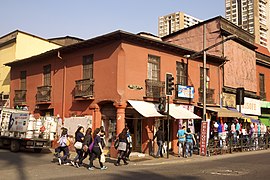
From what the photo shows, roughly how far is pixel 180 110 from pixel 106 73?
5.01 m

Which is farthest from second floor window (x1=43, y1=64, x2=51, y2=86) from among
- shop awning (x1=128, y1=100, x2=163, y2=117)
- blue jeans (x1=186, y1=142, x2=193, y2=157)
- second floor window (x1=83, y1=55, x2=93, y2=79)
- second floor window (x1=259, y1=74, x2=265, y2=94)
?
second floor window (x1=259, y1=74, x2=265, y2=94)

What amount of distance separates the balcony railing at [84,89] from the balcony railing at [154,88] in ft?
10.4

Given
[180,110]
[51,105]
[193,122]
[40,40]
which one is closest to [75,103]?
[51,105]

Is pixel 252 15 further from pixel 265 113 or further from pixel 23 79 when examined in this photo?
pixel 23 79

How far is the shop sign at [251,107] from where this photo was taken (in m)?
27.3

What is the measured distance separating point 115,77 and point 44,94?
7097 millimetres

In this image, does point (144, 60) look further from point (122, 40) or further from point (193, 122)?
point (193, 122)

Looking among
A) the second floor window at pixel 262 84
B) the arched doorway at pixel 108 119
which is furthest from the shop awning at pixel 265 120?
the arched doorway at pixel 108 119

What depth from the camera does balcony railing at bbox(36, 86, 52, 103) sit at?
894 inches

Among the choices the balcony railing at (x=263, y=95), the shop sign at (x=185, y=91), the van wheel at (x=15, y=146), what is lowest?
the van wheel at (x=15, y=146)

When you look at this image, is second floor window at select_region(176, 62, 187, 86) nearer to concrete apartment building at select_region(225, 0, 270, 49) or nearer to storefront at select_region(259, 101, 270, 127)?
storefront at select_region(259, 101, 270, 127)

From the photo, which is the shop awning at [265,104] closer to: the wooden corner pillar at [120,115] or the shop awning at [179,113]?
the shop awning at [179,113]

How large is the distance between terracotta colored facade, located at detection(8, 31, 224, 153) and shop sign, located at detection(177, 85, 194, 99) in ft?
1.25

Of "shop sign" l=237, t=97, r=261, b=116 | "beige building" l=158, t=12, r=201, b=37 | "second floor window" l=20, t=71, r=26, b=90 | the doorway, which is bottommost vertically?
the doorway
